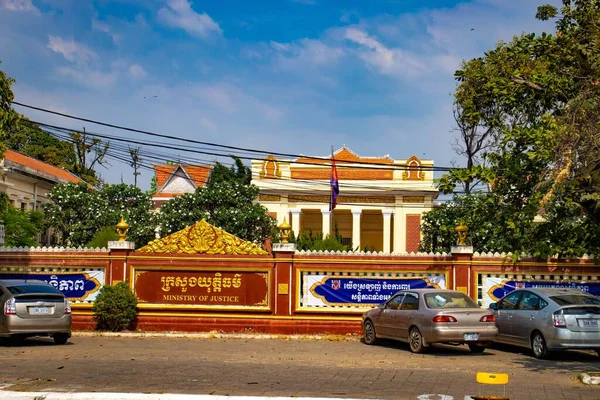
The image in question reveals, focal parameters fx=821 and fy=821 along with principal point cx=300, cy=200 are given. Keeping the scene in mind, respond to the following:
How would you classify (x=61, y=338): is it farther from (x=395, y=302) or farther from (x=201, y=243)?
(x=395, y=302)

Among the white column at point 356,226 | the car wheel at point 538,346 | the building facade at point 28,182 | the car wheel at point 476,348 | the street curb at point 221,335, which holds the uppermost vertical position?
the building facade at point 28,182

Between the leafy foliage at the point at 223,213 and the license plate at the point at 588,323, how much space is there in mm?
29829

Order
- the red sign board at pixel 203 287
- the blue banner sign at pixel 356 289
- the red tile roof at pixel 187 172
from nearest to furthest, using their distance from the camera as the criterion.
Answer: the blue banner sign at pixel 356 289 → the red sign board at pixel 203 287 → the red tile roof at pixel 187 172

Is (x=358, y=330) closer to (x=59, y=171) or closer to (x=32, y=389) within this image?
(x=32, y=389)

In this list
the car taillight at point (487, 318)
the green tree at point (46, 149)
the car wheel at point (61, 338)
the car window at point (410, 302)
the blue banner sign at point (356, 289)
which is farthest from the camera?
the green tree at point (46, 149)

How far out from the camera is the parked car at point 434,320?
16.9 meters

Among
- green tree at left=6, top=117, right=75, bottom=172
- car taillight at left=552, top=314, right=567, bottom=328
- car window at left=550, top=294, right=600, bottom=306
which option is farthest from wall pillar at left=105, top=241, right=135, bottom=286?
green tree at left=6, top=117, right=75, bottom=172

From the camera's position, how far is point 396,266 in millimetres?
21844

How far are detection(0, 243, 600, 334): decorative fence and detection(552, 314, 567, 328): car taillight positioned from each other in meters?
4.74

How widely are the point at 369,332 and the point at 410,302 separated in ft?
7.04

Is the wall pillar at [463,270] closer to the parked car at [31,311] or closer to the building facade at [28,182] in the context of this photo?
the parked car at [31,311]

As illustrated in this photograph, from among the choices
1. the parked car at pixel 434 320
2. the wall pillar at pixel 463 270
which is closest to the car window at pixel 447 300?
the parked car at pixel 434 320

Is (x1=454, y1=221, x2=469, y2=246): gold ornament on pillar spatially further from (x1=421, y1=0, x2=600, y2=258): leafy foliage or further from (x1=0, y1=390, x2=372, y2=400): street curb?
(x1=0, y1=390, x2=372, y2=400): street curb

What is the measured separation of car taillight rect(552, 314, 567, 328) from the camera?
16312 millimetres
